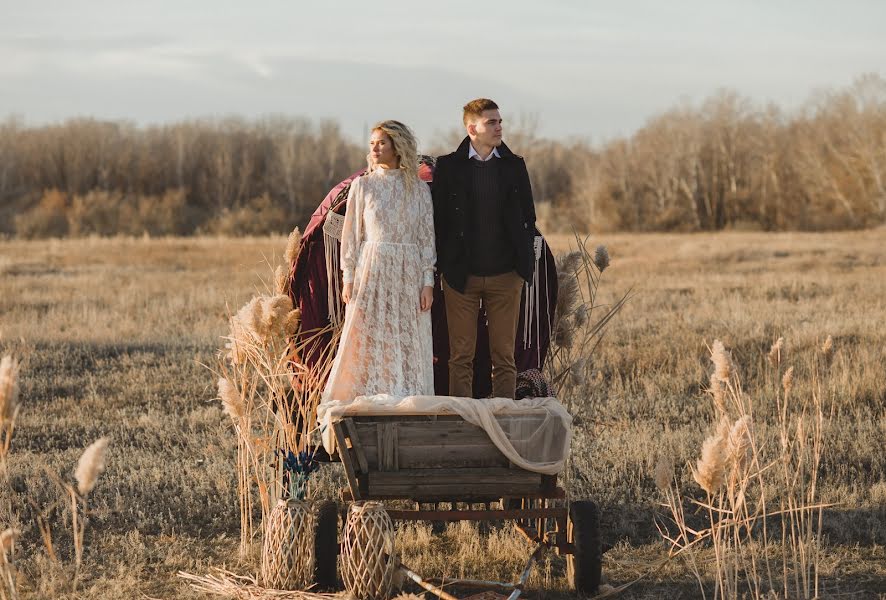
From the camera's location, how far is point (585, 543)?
198 inches

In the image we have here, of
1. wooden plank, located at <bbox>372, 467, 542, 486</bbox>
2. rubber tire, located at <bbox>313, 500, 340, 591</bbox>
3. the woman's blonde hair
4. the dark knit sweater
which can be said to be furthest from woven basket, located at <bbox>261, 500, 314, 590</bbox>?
the woman's blonde hair

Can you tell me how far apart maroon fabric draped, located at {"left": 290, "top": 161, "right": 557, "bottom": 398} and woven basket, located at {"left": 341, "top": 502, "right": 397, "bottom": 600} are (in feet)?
5.04

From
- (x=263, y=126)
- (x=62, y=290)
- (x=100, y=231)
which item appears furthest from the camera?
(x=263, y=126)

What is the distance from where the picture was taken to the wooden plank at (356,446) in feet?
15.6

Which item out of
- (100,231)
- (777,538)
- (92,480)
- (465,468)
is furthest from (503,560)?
(100,231)

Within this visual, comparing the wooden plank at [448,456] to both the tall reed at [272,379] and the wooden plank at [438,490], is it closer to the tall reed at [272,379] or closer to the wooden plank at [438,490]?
the wooden plank at [438,490]

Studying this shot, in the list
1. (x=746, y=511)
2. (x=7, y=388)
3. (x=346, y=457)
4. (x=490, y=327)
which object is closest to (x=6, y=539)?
(x=7, y=388)

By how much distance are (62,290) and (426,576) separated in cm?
1504

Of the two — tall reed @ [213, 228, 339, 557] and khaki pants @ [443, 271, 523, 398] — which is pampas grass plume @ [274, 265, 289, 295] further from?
khaki pants @ [443, 271, 523, 398]

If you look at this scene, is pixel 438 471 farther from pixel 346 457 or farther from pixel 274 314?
pixel 274 314

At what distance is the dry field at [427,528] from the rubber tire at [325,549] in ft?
2.60

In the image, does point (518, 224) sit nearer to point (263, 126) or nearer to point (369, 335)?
point (369, 335)

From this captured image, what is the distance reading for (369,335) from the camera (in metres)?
5.92

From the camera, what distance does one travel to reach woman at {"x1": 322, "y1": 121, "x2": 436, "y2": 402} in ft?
19.2
